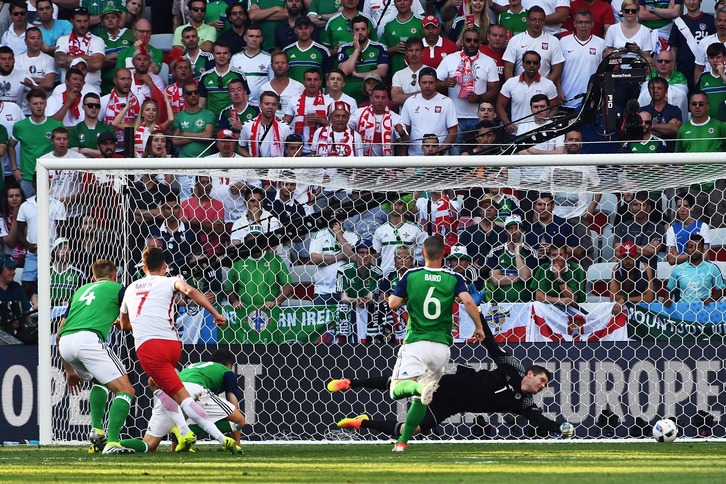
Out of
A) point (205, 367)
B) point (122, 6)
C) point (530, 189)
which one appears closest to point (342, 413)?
point (205, 367)

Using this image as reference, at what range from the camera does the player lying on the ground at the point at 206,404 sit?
32.0 feet

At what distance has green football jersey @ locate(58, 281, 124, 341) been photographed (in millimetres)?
9797

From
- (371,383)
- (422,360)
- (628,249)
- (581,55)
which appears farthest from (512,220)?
(581,55)

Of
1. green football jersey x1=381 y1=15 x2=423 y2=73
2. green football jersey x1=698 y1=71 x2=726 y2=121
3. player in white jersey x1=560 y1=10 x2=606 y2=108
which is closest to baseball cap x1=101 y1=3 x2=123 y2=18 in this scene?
green football jersey x1=381 y1=15 x2=423 y2=73

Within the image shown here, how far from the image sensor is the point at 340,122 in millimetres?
14070

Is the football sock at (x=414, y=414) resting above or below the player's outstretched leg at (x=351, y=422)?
above

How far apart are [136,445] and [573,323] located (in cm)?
430

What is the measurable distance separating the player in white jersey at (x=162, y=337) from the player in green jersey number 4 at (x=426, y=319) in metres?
1.41

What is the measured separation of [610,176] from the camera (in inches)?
457

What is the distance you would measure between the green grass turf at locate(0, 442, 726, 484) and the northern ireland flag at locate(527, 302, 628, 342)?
1172mm

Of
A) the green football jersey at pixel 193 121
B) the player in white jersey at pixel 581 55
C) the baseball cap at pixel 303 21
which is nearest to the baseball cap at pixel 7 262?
the green football jersey at pixel 193 121

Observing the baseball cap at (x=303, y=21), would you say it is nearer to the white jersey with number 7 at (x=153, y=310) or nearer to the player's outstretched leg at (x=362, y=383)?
the player's outstretched leg at (x=362, y=383)

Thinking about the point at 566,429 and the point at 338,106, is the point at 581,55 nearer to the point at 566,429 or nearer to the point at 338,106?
the point at 338,106

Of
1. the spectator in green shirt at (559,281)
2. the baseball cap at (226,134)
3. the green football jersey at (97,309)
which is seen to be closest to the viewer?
the green football jersey at (97,309)
